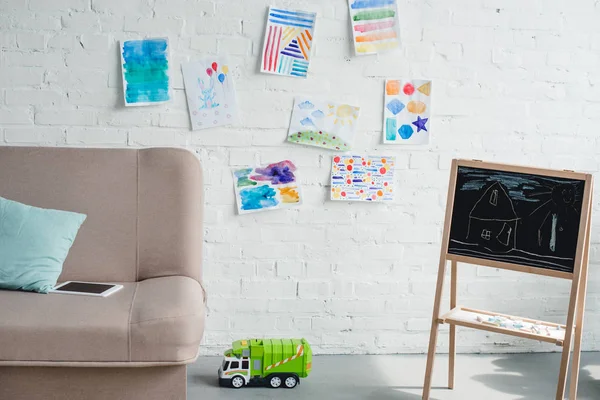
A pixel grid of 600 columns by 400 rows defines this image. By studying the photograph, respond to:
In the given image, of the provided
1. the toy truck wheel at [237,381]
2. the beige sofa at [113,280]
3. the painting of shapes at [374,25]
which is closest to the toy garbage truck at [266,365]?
the toy truck wheel at [237,381]

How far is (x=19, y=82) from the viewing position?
3.27 m

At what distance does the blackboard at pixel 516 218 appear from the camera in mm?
2805

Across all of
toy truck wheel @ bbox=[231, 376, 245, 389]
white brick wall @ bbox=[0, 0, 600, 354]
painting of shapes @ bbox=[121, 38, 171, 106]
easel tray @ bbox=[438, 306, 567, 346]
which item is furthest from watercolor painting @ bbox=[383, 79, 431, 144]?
toy truck wheel @ bbox=[231, 376, 245, 389]

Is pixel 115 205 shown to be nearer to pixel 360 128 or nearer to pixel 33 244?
pixel 33 244

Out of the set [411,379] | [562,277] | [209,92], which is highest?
[209,92]

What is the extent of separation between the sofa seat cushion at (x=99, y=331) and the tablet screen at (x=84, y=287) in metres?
0.14

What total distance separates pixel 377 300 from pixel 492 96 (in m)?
1.09

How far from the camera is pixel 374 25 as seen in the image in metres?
3.40

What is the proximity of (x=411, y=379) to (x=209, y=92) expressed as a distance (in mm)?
1533

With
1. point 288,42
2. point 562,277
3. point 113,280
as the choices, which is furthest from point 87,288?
point 562,277

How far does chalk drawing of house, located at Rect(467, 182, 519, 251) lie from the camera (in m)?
2.88

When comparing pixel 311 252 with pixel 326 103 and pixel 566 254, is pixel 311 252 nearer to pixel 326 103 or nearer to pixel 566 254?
pixel 326 103

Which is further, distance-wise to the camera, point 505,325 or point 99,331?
point 505,325

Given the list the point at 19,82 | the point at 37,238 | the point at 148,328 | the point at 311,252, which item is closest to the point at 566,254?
the point at 311,252
